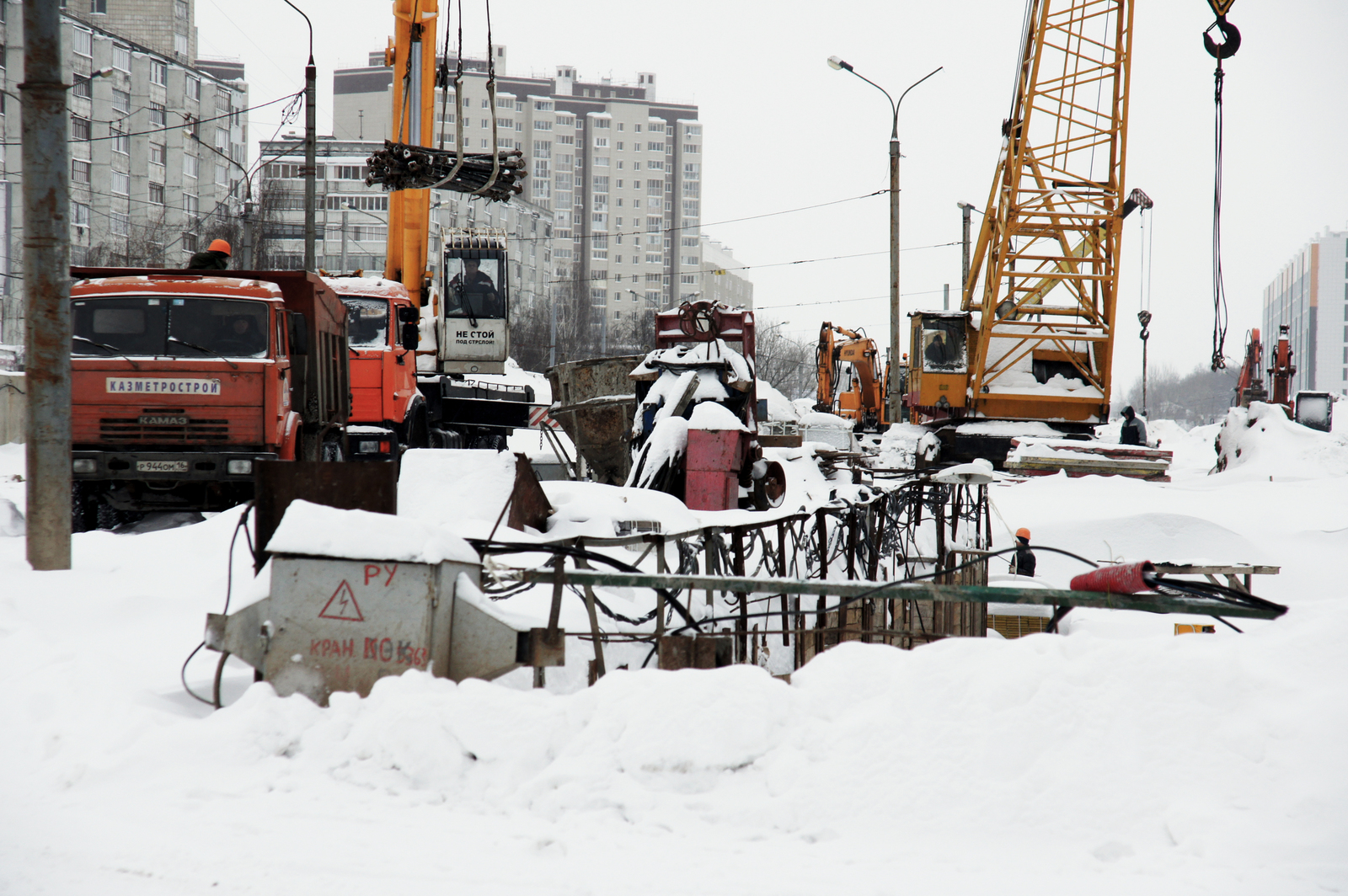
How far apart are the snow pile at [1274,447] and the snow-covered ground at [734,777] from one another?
2103cm

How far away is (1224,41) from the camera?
42.5 ft

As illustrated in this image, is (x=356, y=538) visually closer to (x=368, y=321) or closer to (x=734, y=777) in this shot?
(x=734, y=777)

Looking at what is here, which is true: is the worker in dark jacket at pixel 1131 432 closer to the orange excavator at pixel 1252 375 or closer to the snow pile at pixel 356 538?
the orange excavator at pixel 1252 375

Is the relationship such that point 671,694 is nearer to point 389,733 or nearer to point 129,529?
point 389,733

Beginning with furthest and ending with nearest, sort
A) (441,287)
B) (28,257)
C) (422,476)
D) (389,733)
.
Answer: (441,287) < (422,476) < (28,257) < (389,733)

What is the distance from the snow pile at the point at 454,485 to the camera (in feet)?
34.0

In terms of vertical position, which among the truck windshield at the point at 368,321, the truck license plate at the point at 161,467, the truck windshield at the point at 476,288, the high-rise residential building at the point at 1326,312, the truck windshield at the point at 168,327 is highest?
the high-rise residential building at the point at 1326,312

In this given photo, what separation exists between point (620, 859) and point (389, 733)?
3.88 ft

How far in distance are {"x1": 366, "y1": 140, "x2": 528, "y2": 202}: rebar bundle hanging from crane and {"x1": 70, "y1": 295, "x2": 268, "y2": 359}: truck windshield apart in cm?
685

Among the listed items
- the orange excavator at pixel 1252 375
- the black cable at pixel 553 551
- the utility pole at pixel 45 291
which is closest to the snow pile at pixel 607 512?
the black cable at pixel 553 551

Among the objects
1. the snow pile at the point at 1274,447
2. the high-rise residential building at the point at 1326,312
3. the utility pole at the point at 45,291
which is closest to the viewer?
the utility pole at the point at 45,291

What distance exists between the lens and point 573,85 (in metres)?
125

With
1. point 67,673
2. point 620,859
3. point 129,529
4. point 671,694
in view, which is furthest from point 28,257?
point 620,859

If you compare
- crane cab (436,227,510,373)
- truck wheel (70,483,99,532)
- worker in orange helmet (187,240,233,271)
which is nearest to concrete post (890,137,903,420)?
crane cab (436,227,510,373)
